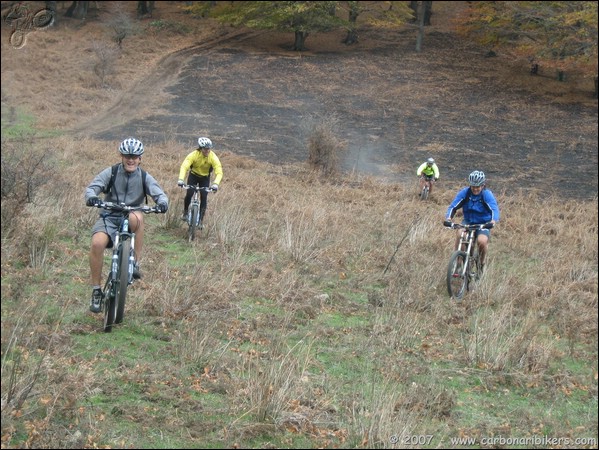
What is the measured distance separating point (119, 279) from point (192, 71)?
39468mm

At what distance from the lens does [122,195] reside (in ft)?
26.6

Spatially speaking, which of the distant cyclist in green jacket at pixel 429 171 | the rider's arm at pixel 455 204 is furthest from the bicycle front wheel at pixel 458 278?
the distant cyclist in green jacket at pixel 429 171

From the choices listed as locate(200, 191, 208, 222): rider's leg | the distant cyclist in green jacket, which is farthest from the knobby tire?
the distant cyclist in green jacket

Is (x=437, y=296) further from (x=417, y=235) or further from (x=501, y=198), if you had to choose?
(x=501, y=198)

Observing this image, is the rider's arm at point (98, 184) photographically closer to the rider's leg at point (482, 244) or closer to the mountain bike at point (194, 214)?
the mountain bike at point (194, 214)

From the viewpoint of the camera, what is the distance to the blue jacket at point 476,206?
11.7 metres

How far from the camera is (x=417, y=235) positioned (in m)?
14.5

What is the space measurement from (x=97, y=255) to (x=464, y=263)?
5.71 m

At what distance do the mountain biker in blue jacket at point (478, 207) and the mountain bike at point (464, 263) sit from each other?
0.35ft

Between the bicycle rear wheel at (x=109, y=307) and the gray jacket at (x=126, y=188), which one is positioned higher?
the gray jacket at (x=126, y=188)

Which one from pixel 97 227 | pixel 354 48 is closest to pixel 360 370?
pixel 97 227

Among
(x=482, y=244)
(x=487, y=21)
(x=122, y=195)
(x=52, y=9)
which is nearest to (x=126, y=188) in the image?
(x=122, y=195)

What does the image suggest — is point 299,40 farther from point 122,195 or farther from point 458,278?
point 122,195

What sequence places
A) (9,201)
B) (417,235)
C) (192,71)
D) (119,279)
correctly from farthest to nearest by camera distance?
1. (192,71)
2. (417,235)
3. (9,201)
4. (119,279)
